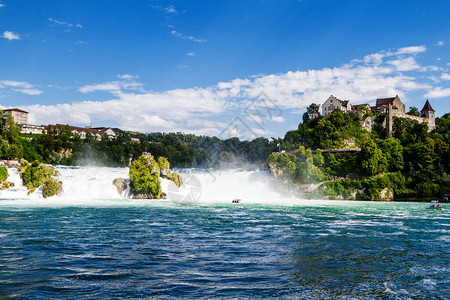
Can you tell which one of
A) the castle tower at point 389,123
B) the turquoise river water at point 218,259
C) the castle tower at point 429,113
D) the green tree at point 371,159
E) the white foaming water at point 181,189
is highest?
the castle tower at point 429,113

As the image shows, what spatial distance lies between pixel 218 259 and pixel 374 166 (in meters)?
44.8

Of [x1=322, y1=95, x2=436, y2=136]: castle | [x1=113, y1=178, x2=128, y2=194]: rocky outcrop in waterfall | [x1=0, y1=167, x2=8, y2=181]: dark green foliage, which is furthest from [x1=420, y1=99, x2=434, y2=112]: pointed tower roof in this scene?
[x1=0, y1=167, x2=8, y2=181]: dark green foliage

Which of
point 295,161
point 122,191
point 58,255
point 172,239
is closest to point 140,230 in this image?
point 172,239

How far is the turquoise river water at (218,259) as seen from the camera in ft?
34.5

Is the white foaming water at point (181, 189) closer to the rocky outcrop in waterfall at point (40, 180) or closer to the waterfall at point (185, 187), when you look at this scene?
the waterfall at point (185, 187)

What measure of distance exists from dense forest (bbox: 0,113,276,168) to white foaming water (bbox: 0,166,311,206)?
47.0ft

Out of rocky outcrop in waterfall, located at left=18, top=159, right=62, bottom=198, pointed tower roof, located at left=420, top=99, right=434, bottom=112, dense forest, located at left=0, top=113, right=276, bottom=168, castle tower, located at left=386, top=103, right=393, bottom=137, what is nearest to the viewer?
rocky outcrop in waterfall, located at left=18, top=159, right=62, bottom=198

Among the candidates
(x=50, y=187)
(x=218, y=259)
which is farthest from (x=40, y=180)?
(x=218, y=259)

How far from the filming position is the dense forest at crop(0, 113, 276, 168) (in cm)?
6306

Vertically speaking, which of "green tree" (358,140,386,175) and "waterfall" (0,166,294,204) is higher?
"green tree" (358,140,386,175)

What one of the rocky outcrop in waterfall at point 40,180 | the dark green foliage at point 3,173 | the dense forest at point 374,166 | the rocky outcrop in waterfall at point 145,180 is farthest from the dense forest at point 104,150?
the dense forest at point 374,166

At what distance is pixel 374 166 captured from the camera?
2099 inches

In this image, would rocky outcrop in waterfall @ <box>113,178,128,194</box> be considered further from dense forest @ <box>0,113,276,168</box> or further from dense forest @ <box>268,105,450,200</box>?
dense forest @ <box>268,105,450,200</box>

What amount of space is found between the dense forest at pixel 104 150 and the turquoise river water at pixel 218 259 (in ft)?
147
